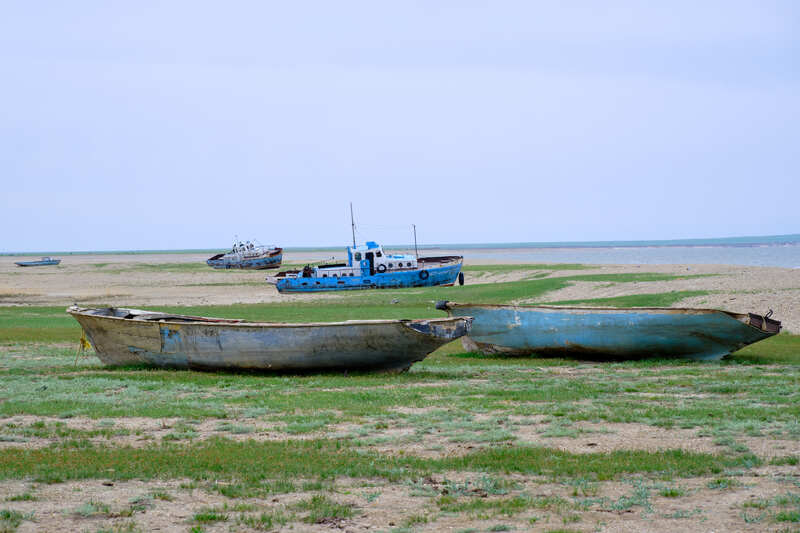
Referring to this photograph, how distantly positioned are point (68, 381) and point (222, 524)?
8695 mm

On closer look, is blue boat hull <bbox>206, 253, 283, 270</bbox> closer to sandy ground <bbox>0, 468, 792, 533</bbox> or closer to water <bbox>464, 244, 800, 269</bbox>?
water <bbox>464, 244, 800, 269</bbox>

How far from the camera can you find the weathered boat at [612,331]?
15852 millimetres

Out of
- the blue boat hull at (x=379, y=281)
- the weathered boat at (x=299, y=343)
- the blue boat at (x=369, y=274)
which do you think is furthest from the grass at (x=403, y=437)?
the blue boat at (x=369, y=274)

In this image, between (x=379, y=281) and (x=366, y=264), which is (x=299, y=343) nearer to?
(x=379, y=281)

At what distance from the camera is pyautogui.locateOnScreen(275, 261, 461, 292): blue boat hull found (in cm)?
4750

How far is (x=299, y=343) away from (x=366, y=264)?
1391 inches

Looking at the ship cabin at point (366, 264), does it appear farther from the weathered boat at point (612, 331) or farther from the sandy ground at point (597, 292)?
the weathered boat at point (612, 331)

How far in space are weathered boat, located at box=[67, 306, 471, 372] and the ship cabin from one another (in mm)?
32665

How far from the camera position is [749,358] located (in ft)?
53.2

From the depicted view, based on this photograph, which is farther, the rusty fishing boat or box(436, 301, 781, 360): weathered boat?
the rusty fishing boat

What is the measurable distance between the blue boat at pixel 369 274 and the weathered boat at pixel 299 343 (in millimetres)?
31547

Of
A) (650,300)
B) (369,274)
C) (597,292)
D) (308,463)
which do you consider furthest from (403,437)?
(369,274)

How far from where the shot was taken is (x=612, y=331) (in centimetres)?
1652

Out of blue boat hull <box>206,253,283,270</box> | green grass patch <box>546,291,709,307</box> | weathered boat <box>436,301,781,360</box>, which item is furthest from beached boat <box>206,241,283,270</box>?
weathered boat <box>436,301,781,360</box>
